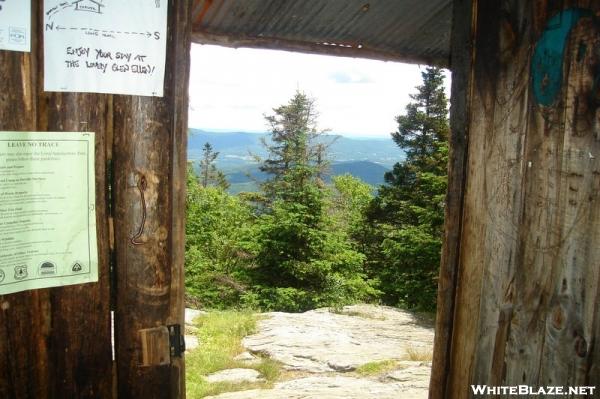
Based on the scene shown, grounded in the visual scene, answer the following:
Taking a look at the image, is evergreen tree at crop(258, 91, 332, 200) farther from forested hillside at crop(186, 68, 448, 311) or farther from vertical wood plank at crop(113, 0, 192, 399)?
vertical wood plank at crop(113, 0, 192, 399)

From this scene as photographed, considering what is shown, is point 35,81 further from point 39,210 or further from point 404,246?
point 404,246

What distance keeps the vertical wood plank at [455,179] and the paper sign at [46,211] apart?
1545 mm

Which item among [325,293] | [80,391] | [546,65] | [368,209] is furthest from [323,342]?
[368,209]

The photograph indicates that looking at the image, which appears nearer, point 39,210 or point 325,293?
point 39,210

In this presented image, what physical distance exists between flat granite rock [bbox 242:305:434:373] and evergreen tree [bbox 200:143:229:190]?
113ft

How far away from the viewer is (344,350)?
26.6 ft

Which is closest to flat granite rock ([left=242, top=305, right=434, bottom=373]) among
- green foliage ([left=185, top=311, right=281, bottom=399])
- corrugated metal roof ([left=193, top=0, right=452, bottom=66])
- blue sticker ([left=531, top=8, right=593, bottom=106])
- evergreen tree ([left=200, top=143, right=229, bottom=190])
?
green foliage ([left=185, top=311, right=281, bottom=399])

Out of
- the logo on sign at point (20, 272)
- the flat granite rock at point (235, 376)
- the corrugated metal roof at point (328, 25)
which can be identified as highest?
the corrugated metal roof at point (328, 25)

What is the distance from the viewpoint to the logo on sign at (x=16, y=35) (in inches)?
67.3

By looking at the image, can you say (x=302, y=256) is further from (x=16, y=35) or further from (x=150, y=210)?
(x=16, y=35)

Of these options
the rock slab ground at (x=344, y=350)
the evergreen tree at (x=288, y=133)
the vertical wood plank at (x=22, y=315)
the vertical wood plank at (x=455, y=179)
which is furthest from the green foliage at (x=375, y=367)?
the evergreen tree at (x=288, y=133)

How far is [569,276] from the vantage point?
5.25 feet

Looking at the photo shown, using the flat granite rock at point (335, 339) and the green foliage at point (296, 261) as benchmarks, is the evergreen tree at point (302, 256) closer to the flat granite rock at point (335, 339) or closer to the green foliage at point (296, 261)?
the green foliage at point (296, 261)

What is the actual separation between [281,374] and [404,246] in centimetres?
889
